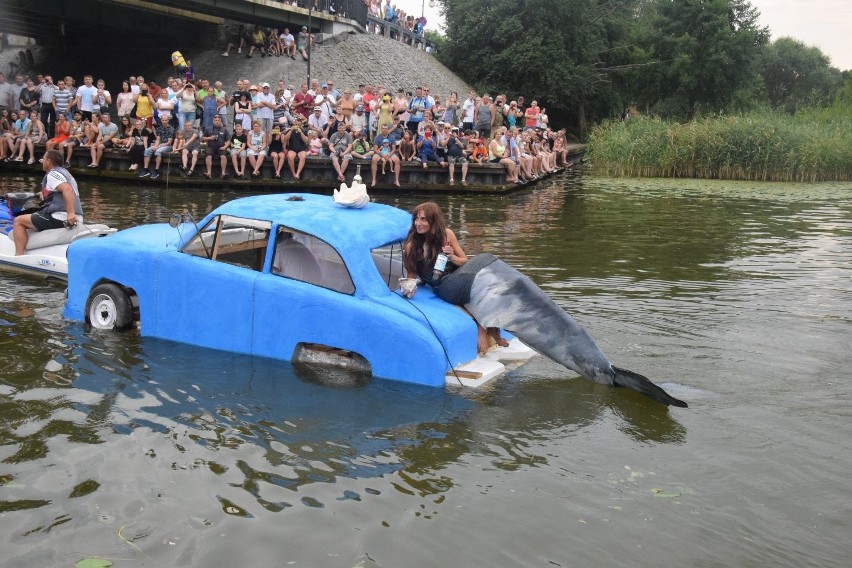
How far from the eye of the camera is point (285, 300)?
890 cm

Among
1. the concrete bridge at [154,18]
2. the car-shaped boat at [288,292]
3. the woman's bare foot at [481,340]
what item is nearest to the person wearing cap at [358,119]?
the concrete bridge at [154,18]

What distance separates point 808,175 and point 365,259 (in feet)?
87.8

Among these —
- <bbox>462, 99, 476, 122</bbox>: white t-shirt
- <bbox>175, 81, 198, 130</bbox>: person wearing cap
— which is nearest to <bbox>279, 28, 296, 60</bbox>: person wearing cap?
<bbox>462, 99, 476, 122</bbox>: white t-shirt

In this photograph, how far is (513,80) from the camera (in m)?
53.1

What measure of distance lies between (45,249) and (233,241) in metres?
4.79

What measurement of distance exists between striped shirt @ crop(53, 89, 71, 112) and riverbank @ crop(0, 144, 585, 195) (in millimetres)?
1712

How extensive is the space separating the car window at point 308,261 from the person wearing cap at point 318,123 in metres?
17.7

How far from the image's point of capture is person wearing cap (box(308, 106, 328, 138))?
26438 millimetres

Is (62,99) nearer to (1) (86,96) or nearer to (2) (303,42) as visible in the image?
(1) (86,96)

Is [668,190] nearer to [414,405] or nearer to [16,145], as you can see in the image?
[16,145]

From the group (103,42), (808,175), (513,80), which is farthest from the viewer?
(513,80)

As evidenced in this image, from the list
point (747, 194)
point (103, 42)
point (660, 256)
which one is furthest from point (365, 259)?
point (103, 42)

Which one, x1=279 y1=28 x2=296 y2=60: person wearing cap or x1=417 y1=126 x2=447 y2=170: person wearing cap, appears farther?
x1=279 y1=28 x2=296 y2=60: person wearing cap

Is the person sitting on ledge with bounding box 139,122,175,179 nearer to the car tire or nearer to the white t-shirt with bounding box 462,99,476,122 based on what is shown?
the white t-shirt with bounding box 462,99,476,122
